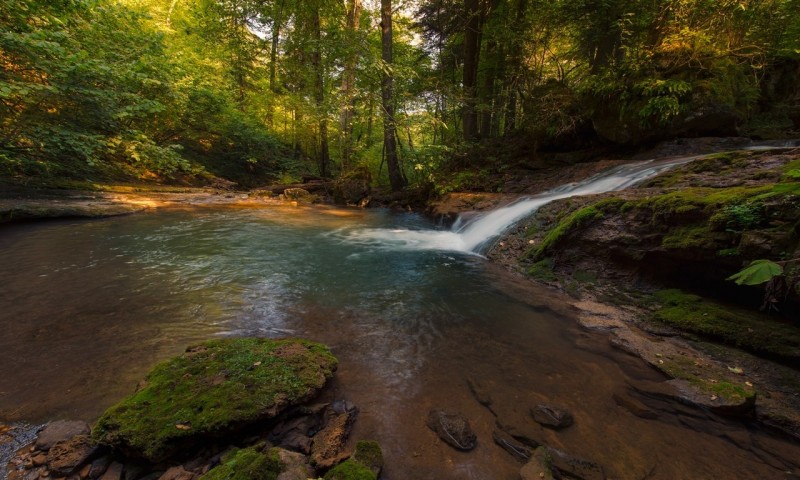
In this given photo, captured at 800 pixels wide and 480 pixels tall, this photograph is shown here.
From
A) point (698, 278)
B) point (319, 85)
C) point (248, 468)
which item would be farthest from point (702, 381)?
point (319, 85)

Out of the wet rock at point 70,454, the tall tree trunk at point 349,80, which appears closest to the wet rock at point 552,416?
the wet rock at point 70,454

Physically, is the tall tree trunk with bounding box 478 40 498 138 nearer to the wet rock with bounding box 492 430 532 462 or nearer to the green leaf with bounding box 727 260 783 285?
the green leaf with bounding box 727 260 783 285

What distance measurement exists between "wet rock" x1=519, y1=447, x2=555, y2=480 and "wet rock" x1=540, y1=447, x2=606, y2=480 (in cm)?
4

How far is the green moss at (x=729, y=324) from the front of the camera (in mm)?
3094

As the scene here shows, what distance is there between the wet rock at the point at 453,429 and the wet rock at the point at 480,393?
26 cm

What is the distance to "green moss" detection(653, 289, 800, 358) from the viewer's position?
309 cm

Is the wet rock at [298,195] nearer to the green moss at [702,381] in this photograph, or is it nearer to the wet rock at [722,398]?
the green moss at [702,381]

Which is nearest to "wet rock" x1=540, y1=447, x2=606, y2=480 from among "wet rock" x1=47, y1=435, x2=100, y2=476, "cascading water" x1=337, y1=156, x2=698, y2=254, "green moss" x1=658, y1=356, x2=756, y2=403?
"green moss" x1=658, y1=356, x2=756, y2=403

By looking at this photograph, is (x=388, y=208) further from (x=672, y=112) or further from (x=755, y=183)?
(x=755, y=183)

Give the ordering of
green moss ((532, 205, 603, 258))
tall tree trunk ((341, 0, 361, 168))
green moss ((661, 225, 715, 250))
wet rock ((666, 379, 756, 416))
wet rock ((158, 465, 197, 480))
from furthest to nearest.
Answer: tall tree trunk ((341, 0, 361, 168)), green moss ((532, 205, 603, 258)), green moss ((661, 225, 715, 250)), wet rock ((666, 379, 756, 416)), wet rock ((158, 465, 197, 480))

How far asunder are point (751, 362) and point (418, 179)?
39.2 feet

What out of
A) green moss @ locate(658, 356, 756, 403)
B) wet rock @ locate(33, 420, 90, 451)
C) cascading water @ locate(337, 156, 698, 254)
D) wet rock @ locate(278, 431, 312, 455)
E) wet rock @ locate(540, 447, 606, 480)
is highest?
cascading water @ locate(337, 156, 698, 254)

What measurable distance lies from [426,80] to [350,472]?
13.0 metres

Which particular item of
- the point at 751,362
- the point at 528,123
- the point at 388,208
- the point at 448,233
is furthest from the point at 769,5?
the point at 388,208
